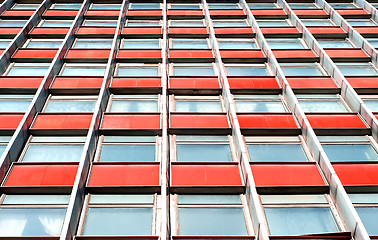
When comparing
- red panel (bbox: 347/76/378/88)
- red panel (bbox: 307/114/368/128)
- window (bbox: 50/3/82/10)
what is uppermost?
window (bbox: 50/3/82/10)

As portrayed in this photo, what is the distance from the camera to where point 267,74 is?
26328mm

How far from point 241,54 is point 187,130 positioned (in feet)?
33.3

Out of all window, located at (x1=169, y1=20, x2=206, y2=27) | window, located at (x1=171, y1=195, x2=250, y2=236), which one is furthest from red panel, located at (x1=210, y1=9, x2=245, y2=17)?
window, located at (x1=171, y1=195, x2=250, y2=236)

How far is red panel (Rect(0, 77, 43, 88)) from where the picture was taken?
23625 mm

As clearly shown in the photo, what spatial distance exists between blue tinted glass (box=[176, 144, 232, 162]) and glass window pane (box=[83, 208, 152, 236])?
3809 millimetres

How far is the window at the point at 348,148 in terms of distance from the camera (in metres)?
18.9

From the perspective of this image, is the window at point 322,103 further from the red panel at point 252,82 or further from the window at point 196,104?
the window at point 196,104

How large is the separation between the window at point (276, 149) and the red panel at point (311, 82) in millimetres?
5181

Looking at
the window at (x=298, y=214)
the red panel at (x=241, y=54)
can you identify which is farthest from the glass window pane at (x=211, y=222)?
the red panel at (x=241, y=54)

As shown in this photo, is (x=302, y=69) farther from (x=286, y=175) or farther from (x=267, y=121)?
(x=286, y=175)

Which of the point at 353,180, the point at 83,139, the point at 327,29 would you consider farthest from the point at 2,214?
the point at 327,29

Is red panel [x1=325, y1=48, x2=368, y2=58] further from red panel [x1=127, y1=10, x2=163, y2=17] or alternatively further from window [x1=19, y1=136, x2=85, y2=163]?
window [x1=19, y1=136, x2=85, y2=163]

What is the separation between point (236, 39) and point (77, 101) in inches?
558

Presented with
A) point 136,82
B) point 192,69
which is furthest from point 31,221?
point 192,69
